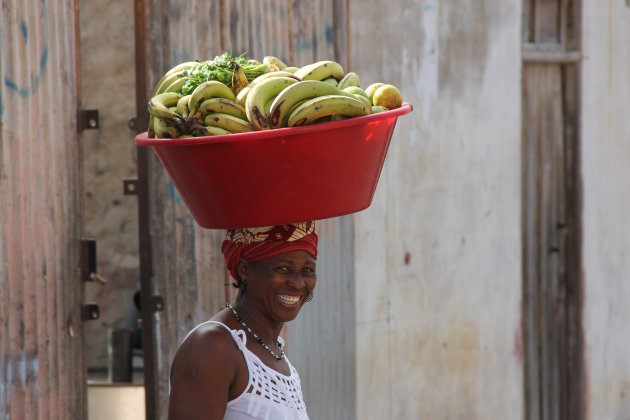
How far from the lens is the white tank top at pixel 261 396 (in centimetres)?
251

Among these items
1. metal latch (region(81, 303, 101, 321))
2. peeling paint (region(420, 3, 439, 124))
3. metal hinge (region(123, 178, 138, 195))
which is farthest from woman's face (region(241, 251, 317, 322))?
peeling paint (region(420, 3, 439, 124))

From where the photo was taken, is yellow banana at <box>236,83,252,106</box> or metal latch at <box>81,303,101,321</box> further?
metal latch at <box>81,303,101,321</box>

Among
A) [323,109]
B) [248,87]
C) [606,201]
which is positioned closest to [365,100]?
[323,109]

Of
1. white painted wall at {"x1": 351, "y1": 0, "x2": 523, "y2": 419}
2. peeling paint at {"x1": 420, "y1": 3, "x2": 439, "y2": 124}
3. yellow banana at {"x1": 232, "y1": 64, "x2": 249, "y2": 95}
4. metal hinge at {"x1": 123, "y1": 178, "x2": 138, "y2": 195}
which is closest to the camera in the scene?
yellow banana at {"x1": 232, "y1": 64, "x2": 249, "y2": 95}

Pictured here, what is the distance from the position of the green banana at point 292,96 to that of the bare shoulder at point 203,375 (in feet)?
2.04

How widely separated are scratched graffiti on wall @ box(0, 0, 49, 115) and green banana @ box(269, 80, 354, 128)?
4.61ft

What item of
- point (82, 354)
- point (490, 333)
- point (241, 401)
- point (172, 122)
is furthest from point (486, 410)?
point (172, 122)

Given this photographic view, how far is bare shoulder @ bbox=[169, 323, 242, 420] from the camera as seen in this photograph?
2.38m

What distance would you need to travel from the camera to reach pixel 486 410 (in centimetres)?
577

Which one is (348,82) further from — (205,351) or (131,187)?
(131,187)

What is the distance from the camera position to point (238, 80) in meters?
2.65

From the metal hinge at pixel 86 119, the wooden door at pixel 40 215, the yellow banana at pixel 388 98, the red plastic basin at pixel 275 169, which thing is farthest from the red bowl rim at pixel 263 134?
the metal hinge at pixel 86 119

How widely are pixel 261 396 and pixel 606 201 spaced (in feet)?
14.3

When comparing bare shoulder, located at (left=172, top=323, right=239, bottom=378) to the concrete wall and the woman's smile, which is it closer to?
the woman's smile
